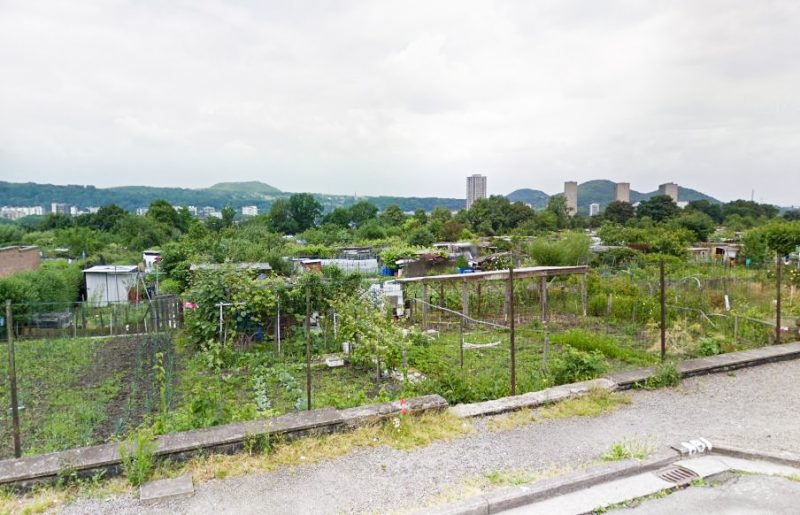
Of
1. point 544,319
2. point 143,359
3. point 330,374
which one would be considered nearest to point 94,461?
point 330,374

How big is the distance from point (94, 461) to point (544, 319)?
1032 centimetres

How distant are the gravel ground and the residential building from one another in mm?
26885

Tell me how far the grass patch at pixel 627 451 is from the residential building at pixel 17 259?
2835 cm

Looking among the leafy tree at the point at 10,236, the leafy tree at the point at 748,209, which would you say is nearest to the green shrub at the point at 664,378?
the leafy tree at the point at 10,236

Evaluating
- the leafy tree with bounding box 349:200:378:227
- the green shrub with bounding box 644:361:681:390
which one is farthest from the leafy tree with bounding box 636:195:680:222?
the green shrub with bounding box 644:361:681:390

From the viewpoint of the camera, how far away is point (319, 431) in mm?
4359

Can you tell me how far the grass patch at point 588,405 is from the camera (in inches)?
194

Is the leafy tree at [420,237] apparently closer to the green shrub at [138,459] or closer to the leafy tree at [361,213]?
the leafy tree at [361,213]

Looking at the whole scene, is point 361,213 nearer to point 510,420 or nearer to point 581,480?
point 510,420

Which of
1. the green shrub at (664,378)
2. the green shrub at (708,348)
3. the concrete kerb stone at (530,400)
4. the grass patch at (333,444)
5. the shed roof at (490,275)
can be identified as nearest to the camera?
the grass patch at (333,444)

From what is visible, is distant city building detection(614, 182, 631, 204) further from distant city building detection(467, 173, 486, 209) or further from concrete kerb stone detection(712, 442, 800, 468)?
concrete kerb stone detection(712, 442, 800, 468)

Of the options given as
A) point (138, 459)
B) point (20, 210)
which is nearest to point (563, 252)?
point (138, 459)

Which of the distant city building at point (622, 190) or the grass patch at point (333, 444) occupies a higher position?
the distant city building at point (622, 190)

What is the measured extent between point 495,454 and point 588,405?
1510mm
